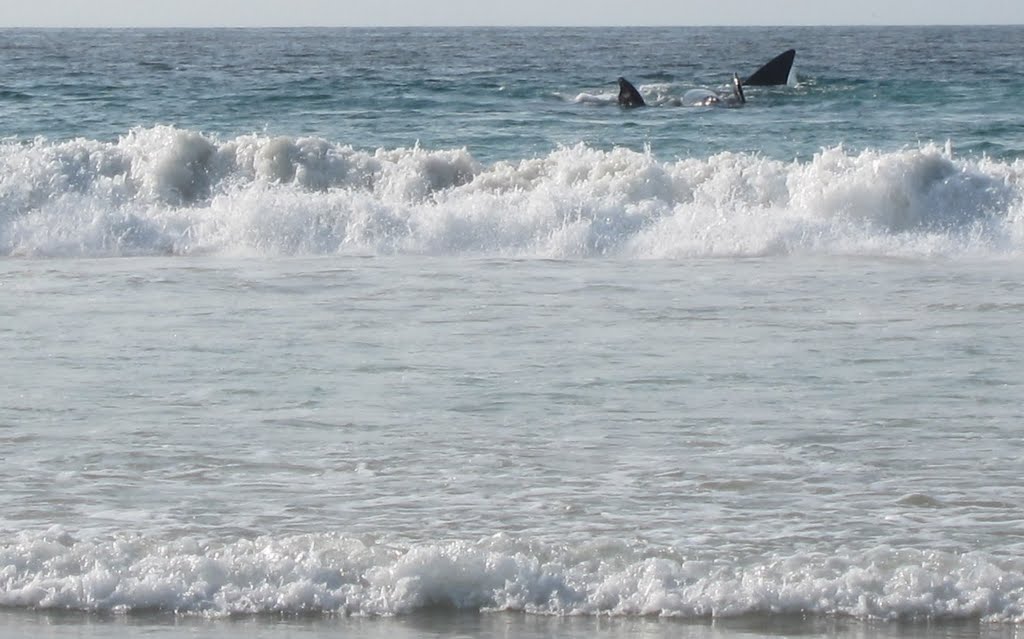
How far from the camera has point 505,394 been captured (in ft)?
27.3

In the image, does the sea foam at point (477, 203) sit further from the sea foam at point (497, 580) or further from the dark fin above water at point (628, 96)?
the dark fin above water at point (628, 96)

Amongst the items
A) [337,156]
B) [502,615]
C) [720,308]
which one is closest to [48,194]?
[337,156]

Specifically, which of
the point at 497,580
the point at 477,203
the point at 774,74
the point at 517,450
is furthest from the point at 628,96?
the point at 497,580

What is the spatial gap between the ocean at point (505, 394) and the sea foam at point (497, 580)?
13 millimetres

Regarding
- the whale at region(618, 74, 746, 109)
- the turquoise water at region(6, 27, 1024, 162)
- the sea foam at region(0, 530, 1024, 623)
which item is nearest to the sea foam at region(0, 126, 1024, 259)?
the turquoise water at region(6, 27, 1024, 162)

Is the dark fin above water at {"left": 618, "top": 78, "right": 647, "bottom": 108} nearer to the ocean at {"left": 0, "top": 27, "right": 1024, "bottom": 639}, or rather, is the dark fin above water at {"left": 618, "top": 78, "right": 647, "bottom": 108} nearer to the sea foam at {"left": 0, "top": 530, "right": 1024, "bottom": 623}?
the ocean at {"left": 0, "top": 27, "right": 1024, "bottom": 639}

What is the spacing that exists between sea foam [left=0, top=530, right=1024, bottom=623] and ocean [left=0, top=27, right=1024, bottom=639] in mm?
13

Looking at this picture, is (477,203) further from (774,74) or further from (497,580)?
(774,74)

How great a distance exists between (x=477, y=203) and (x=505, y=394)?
Result: 751cm

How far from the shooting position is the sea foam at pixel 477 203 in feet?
47.2

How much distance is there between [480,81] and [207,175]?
19454mm

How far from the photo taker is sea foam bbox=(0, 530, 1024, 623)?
551cm

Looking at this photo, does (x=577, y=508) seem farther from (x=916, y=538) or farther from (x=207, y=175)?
(x=207, y=175)

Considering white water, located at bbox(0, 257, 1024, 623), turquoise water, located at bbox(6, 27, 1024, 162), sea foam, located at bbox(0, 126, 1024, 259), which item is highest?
white water, located at bbox(0, 257, 1024, 623)
